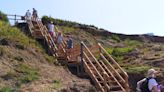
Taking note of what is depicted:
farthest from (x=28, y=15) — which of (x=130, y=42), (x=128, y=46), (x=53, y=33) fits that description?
(x=130, y=42)

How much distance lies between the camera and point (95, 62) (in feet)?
76.2

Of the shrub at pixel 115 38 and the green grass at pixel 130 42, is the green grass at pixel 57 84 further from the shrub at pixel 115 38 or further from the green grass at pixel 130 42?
the shrub at pixel 115 38

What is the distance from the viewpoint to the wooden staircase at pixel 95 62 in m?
20.3

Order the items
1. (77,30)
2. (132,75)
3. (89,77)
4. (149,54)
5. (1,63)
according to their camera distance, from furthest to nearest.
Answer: (77,30)
(149,54)
(132,75)
(89,77)
(1,63)

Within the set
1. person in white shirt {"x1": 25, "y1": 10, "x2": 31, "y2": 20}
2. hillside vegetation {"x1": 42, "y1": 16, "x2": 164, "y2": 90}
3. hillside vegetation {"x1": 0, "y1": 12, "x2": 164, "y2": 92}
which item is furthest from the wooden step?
person in white shirt {"x1": 25, "y1": 10, "x2": 31, "y2": 20}

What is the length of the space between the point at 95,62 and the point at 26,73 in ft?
15.1

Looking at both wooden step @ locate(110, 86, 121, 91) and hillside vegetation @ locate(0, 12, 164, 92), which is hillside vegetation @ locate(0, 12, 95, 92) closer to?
hillside vegetation @ locate(0, 12, 164, 92)

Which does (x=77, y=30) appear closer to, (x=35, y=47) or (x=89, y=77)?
(x=35, y=47)

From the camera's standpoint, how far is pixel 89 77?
22.4m

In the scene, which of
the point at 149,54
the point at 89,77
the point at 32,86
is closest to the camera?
the point at 32,86

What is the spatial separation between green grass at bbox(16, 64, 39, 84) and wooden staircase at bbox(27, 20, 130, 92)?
9.29 ft

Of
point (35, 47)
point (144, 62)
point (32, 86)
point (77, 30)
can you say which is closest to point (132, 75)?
point (144, 62)

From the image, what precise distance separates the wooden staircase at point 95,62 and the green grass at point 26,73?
283cm

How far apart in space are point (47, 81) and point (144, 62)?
7916mm
